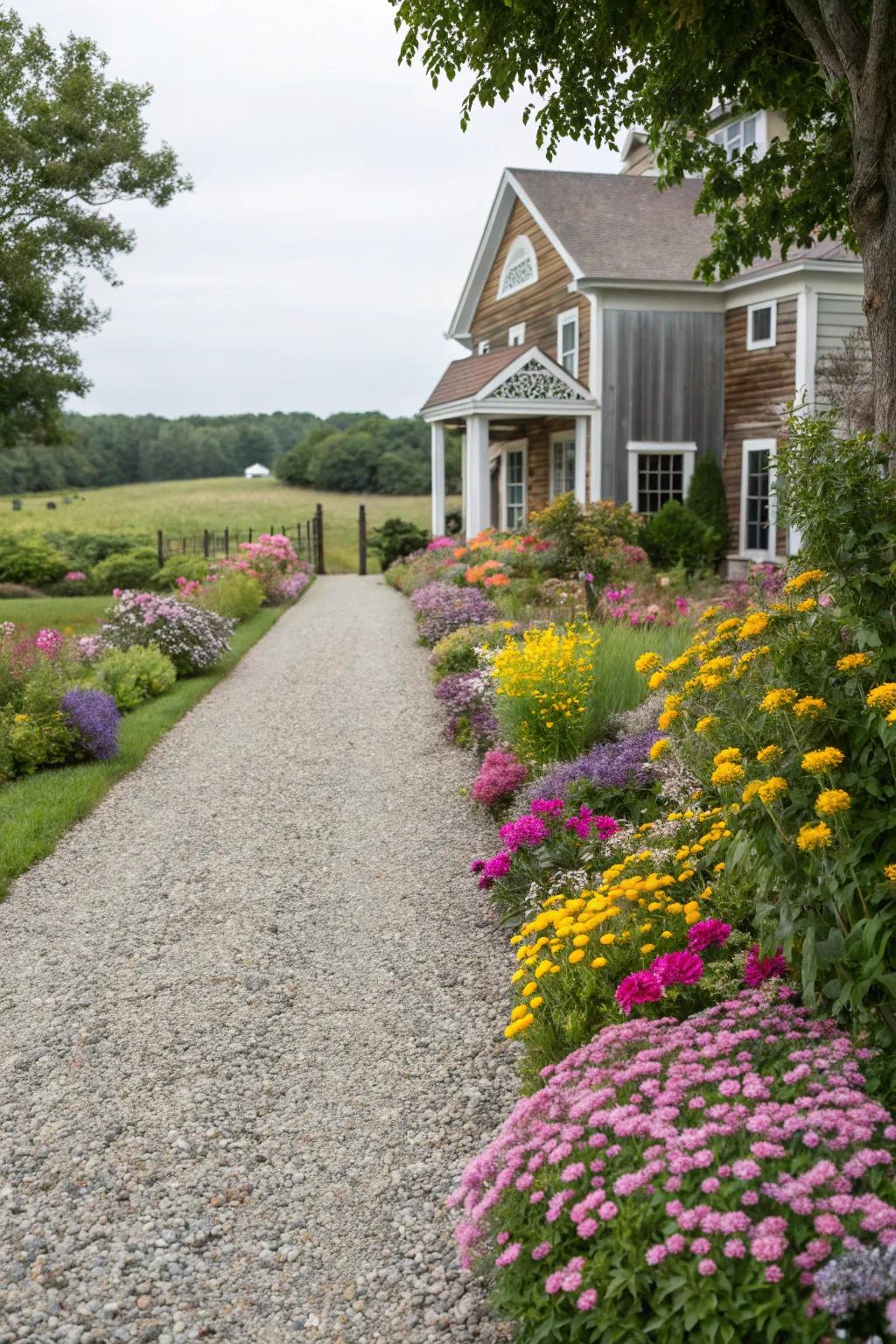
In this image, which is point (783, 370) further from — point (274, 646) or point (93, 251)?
point (93, 251)


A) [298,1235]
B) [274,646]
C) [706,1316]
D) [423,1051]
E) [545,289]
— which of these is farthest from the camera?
[545,289]

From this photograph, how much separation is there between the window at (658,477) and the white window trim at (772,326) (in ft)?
6.20

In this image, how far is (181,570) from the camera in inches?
848

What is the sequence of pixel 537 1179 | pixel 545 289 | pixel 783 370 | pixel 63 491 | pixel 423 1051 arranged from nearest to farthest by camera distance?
1. pixel 537 1179
2. pixel 423 1051
3. pixel 783 370
4. pixel 545 289
5. pixel 63 491

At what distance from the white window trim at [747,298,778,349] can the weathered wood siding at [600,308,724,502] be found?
769mm

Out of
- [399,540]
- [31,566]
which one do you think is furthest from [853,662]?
[31,566]

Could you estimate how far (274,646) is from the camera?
1499 cm

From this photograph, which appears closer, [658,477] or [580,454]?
[580,454]

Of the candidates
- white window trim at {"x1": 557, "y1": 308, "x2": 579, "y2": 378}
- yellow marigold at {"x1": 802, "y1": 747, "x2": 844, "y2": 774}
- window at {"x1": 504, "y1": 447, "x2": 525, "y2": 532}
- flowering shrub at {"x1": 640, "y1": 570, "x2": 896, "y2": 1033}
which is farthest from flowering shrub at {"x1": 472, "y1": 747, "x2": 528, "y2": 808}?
window at {"x1": 504, "y1": 447, "x2": 525, "y2": 532}

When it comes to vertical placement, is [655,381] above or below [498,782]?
above

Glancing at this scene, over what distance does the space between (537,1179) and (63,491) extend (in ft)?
218

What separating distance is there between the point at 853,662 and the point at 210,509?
171 feet

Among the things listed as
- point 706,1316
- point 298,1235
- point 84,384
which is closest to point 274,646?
point 84,384

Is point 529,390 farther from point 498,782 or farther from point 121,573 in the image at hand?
point 121,573
